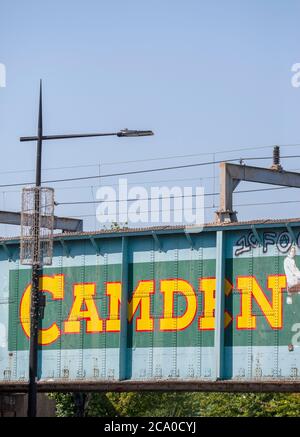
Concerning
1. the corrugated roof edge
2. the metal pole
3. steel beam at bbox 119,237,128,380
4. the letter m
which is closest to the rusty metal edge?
steel beam at bbox 119,237,128,380

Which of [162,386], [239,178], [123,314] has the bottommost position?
[162,386]

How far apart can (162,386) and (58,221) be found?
47.1 feet

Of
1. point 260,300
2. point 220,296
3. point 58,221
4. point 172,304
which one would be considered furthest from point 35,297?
point 58,221

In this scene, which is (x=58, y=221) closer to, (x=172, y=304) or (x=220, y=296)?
(x=172, y=304)

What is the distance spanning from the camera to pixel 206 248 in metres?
44.3

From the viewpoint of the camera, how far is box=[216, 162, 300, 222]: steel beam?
4603 centimetres

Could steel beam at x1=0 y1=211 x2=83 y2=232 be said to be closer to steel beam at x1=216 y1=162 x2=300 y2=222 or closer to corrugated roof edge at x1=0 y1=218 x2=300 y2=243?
corrugated roof edge at x1=0 y1=218 x2=300 y2=243

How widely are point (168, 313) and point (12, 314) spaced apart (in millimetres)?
7268

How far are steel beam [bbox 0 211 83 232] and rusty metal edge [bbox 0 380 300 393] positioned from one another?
8.89m

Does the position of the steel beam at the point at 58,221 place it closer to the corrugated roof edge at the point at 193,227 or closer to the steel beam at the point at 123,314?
the corrugated roof edge at the point at 193,227

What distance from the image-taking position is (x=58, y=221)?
189 feet

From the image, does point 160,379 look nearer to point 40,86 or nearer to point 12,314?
point 12,314

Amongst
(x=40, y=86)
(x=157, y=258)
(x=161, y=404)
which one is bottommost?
(x=161, y=404)
